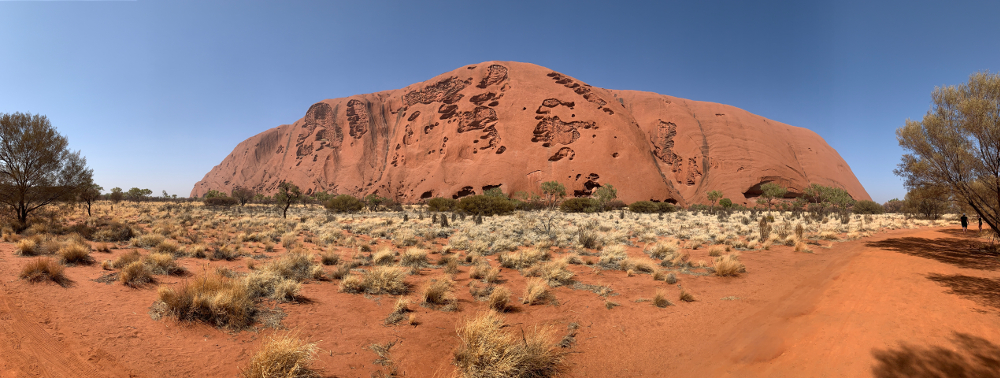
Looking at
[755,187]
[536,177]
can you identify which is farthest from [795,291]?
[755,187]

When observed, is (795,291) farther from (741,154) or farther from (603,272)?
(741,154)

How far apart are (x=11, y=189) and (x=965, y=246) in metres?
39.6

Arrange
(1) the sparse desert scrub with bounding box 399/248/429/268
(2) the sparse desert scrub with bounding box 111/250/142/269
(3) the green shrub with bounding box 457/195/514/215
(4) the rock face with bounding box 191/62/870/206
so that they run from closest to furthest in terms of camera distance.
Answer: (2) the sparse desert scrub with bounding box 111/250/142/269, (1) the sparse desert scrub with bounding box 399/248/429/268, (3) the green shrub with bounding box 457/195/514/215, (4) the rock face with bounding box 191/62/870/206

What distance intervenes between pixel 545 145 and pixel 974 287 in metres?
62.5

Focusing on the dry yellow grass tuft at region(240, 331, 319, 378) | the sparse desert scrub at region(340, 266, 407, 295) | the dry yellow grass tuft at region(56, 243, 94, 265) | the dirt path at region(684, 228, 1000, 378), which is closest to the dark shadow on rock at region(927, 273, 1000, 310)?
the dirt path at region(684, 228, 1000, 378)

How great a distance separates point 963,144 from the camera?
1098 centimetres

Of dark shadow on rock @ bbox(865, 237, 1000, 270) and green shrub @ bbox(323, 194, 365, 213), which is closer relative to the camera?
dark shadow on rock @ bbox(865, 237, 1000, 270)

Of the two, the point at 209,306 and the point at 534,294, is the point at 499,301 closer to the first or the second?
the point at 534,294

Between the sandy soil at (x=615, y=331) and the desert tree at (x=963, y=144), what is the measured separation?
5.42m

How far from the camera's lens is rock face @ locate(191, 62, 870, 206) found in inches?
2571

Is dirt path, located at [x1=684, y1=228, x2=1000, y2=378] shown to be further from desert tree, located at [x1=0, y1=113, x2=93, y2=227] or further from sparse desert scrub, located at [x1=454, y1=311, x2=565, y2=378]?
desert tree, located at [x1=0, y1=113, x2=93, y2=227]

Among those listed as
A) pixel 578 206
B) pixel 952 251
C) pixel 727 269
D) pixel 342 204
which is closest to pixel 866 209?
pixel 578 206

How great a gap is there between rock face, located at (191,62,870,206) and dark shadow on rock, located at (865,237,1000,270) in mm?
46578

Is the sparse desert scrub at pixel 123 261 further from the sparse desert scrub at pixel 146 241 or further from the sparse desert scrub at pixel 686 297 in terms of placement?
the sparse desert scrub at pixel 686 297
